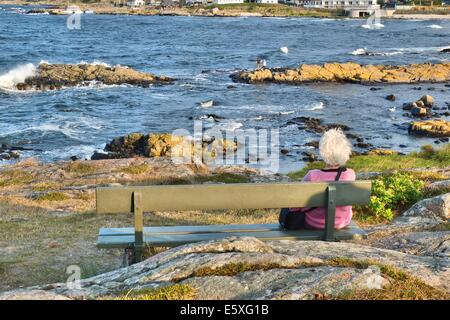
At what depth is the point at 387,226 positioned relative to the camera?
936 cm

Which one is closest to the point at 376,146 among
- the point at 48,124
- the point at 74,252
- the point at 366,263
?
the point at 48,124

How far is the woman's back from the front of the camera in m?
7.21

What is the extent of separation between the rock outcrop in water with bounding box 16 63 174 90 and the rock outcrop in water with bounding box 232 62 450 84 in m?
8.14

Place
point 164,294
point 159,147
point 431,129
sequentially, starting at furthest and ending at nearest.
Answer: point 431,129
point 159,147
point 164,294

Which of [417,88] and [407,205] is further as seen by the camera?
[417,88]

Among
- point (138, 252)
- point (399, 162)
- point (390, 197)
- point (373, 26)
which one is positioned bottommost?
point (399, 162)

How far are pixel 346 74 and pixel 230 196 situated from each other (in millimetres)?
49319

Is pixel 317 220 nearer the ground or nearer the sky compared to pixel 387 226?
nearer the sky

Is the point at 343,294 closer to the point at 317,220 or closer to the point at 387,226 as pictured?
the point at 317,220

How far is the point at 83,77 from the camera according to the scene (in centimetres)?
5138

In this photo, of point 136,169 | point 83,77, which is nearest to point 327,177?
point 136,169

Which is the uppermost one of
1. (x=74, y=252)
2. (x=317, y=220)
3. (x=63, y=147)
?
(x=317, y=220)

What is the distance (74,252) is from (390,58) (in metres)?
64.2

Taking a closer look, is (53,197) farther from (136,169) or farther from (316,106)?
(316,106)
